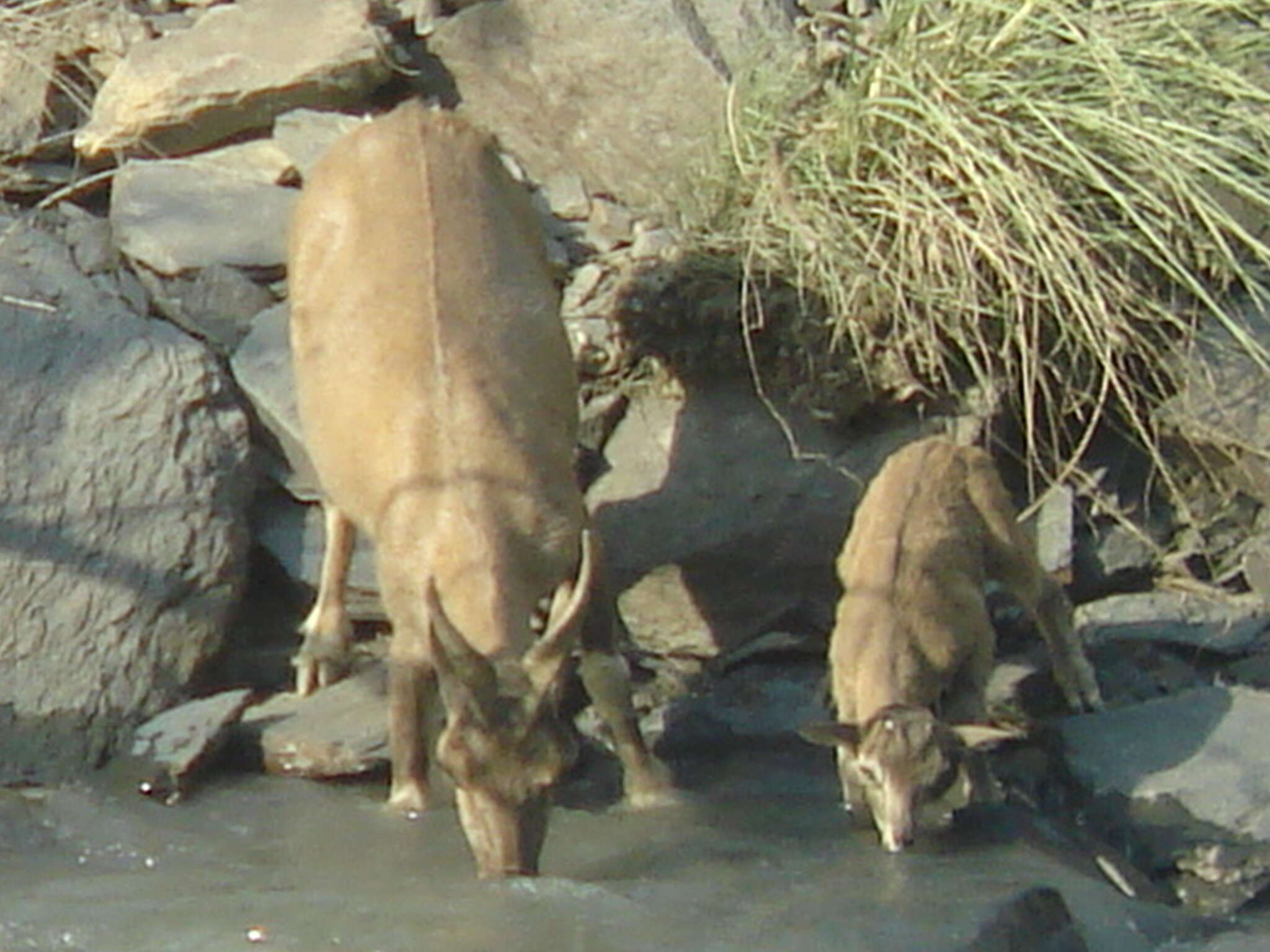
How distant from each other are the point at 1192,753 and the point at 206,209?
4.32 m

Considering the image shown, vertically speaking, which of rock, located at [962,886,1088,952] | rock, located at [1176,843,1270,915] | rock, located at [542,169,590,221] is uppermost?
rock, located at [542,169,590,221]

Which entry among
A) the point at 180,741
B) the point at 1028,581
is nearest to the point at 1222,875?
the point at 1028,581

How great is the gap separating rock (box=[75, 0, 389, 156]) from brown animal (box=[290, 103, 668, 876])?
1388 millimetres

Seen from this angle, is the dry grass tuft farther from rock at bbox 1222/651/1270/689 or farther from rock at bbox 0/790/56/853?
rock at bbox 0/790/56/853

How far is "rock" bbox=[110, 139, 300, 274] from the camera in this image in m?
10.3

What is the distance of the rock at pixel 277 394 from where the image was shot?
9.71m

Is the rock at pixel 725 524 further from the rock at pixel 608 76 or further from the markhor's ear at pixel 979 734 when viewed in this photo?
the markhor's ear at pixel 979 734

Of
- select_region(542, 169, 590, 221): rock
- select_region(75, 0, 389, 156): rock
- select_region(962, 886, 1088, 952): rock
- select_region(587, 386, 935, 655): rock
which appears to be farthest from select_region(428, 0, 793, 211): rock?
select_region(962, 886, 1088, 952): rock

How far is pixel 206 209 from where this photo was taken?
34.6ft

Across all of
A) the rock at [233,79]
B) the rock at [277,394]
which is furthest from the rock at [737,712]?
the rock at [233,79]

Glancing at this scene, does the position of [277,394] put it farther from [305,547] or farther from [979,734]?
[979,734]

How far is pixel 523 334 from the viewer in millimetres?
9000

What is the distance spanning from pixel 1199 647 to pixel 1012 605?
2.33 feet

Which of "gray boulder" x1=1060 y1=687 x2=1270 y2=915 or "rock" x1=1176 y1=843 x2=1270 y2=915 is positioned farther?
"gray boulder" x1=1060 y1=687 x2=1270 y2=915
